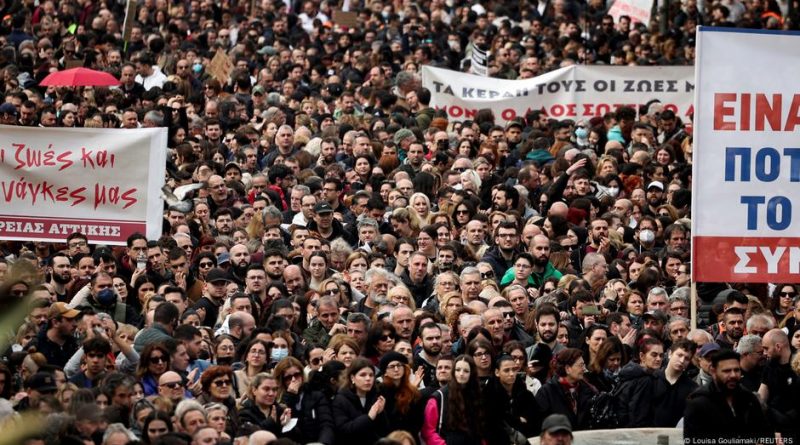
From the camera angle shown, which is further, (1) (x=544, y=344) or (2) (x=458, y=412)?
(1) (x=544, y=344)

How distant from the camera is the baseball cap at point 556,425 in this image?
424 inches

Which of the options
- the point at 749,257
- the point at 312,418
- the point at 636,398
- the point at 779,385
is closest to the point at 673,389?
the point at 636,398

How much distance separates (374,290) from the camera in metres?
14.8

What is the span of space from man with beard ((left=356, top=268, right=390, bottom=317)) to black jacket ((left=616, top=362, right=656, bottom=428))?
2634 millimetres

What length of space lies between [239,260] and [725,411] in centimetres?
621

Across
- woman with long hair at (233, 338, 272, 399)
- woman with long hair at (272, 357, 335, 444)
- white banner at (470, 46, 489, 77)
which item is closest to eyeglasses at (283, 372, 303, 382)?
woman with long hair at (272, 357, 335, 444)

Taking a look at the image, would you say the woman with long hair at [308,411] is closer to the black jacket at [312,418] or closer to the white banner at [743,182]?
the black jacket at [312,418]

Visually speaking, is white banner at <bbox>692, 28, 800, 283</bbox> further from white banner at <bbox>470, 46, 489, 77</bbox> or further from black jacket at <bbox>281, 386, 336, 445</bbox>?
white banner at <bbox>470, 46, 489, 77</bbox>

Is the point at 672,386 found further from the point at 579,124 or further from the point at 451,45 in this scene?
the point at 451,45

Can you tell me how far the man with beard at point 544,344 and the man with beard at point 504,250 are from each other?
8.01ft

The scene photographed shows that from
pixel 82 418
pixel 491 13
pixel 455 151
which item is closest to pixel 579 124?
pixel 455 151

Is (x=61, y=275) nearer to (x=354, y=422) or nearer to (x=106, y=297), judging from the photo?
(x=106, y=297)

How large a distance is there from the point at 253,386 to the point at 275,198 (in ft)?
23.2

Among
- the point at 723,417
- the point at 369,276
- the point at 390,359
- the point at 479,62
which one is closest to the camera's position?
the point at 723,417
